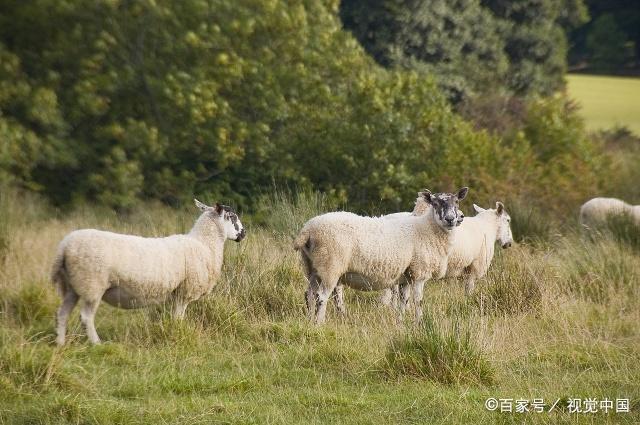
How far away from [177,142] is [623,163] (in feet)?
35.7

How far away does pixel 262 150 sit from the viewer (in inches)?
832

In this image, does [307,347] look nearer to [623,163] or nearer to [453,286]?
[453,286]

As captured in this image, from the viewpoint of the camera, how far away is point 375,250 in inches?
437

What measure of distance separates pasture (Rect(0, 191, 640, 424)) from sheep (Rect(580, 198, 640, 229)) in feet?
9.09

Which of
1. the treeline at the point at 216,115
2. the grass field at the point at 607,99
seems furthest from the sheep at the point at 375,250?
the grass field at the point at 607,99

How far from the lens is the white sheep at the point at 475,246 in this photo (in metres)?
12.6

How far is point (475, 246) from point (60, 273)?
5342 millimetres

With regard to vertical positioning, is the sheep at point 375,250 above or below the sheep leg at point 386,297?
above

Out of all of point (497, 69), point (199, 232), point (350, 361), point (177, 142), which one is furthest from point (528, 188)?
point (497, 69)

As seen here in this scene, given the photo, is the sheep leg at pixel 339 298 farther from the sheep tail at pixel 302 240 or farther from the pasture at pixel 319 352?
the sheep tail at pixel 302 240

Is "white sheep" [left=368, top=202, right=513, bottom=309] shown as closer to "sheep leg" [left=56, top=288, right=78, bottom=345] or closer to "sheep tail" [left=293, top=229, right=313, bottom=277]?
"sheep tail" [left=293, top=229, right=313, bottom=277]

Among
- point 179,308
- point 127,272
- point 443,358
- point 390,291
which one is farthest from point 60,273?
point 443,358

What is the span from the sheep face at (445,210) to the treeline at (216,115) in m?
8.17

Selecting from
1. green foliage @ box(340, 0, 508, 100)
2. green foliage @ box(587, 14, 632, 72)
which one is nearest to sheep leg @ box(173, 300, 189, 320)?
green foliage @ box(340, 0, 508, 100)
